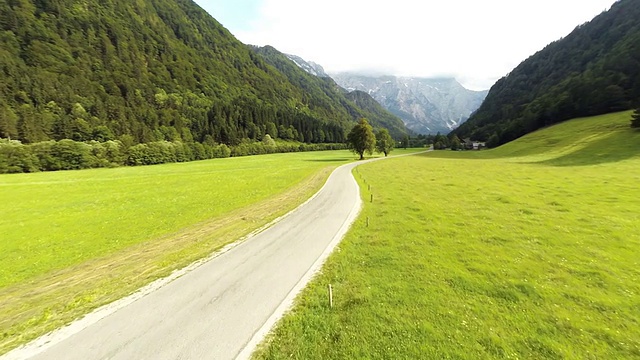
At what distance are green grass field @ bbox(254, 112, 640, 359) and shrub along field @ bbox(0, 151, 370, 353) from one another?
9016 mm

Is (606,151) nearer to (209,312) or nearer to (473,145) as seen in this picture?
(209,312)

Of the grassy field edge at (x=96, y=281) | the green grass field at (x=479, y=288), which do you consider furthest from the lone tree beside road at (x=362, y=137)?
the grassy field edge at (x=96, y=281)

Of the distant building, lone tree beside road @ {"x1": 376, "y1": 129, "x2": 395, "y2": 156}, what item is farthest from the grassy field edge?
the distant building

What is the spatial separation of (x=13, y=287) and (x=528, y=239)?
28538 mm

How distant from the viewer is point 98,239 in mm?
18750

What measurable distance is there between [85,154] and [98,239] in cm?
8698

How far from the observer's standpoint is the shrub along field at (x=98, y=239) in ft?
35.9

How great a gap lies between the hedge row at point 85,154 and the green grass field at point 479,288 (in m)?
98.6

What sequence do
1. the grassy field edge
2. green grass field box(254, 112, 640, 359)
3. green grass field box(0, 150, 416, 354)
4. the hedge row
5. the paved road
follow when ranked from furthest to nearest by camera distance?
the hedge row
green grass field box(0, 150, 416, 354)
the grassy field edge
the paved road
green grass field box(254, 112, 640, 359)

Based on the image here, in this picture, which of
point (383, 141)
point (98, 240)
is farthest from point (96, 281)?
point (383, 141)

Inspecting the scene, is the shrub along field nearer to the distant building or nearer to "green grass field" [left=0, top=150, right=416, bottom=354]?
"green grass field" [left=0, top=150, right=416, bottom=354]

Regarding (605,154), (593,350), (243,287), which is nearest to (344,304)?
(243,287)

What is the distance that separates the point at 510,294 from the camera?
A: 32.6 feet

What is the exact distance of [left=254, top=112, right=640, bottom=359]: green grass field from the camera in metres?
7.54
